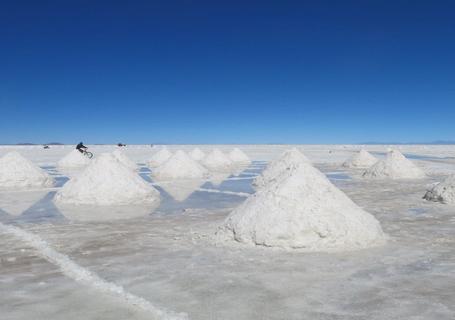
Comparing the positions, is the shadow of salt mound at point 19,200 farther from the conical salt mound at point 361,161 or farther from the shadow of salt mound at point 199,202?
the conical salt mound at point 361,161

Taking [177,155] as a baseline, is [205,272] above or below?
below

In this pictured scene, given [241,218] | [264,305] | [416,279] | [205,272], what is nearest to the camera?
[264,305]

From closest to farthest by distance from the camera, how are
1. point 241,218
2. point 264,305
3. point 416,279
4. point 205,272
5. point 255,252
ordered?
1. point 264,305
2. point 416,279
3. point 205,272
4. point 255,252
5. point 241,218

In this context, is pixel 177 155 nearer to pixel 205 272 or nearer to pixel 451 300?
pixel 205 272

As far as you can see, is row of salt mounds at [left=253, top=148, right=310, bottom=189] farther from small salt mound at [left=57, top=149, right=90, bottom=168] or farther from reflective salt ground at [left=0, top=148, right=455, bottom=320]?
small salt mound at [left=57, top=149, right=90, bottom=168]

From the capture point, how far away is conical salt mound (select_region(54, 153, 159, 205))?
1114 cm

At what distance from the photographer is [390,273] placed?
17.1 feet

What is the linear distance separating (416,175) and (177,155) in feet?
28.5

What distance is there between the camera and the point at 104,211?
33.1 feet

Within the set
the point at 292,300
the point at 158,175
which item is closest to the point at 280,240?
the point at 292,300

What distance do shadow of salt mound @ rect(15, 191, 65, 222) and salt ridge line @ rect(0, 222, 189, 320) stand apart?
1.61m

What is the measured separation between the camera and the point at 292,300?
437 centimetres

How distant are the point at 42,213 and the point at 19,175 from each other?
234 inches

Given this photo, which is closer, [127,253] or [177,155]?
[127,253]
